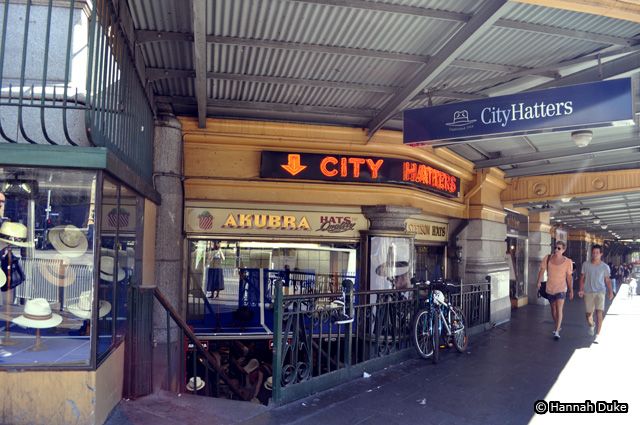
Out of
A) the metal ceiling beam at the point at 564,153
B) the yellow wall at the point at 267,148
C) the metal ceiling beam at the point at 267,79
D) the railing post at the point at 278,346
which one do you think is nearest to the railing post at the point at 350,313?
the railing post at the point at 278,346

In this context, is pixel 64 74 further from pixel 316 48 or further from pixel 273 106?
pixel 273 106

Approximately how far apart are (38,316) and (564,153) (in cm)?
900

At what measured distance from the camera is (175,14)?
5477 millimetres

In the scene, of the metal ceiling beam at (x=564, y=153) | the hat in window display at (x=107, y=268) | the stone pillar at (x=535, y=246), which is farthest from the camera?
the stone pillar at (x=535, y=246)

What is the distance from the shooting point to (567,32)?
18.7 ft

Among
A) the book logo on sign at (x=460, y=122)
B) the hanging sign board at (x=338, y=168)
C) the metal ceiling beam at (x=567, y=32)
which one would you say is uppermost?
the metal ceiling beam at (x=567, y=32)

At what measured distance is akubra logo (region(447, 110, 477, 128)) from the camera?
21.1ft

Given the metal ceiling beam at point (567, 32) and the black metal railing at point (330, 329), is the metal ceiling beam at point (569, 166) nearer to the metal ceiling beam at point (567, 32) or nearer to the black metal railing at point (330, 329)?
the metal ceiling beam at point (567, 32)

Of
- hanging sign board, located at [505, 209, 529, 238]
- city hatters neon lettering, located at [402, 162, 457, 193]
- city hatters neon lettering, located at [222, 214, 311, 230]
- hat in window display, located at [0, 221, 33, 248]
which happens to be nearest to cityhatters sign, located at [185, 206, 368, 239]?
city hatters neon lettering, located at [222, 214, 311, 230]

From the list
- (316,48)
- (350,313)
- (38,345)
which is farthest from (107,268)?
(316,48)

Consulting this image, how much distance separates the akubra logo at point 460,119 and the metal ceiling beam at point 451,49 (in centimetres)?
54

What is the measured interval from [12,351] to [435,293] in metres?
5.46

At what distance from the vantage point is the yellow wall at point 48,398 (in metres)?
4.20

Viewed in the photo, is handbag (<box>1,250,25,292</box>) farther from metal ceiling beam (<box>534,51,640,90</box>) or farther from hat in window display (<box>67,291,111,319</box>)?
metal ceiling beam (<box>534,51,640,90</box>)
